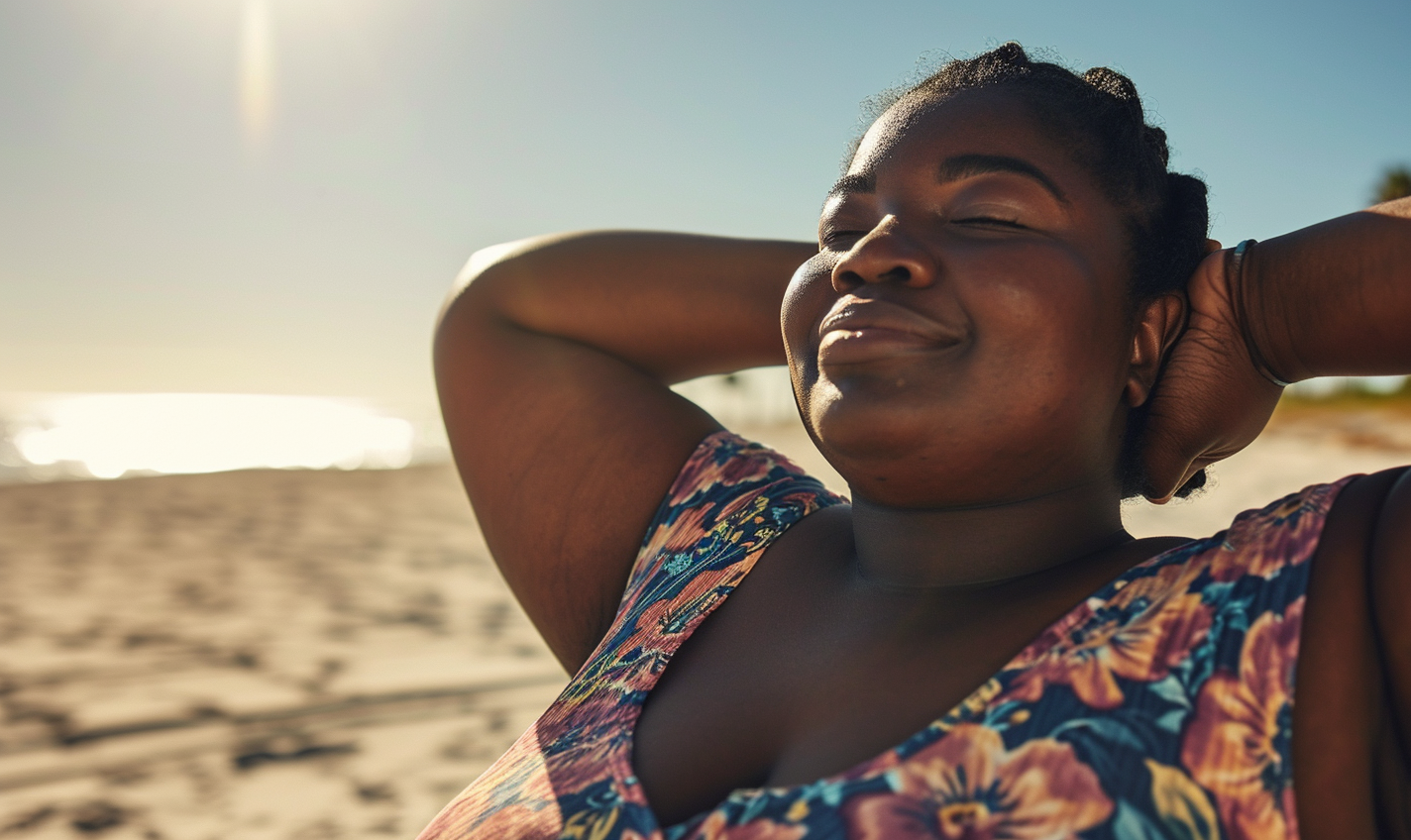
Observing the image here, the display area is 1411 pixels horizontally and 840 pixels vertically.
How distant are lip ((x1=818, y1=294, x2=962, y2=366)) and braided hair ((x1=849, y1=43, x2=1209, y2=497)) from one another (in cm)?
34

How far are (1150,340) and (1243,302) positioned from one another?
5.1 inches

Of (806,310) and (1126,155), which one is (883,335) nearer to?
(806,310)

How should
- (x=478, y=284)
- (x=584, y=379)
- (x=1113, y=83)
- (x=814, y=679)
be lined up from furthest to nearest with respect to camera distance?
1. (x=478, y=284)
2. (x=584, y=379)
3. (x=1113, y=83)
4. (x=814, y=679)

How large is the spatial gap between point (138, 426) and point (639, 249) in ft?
180

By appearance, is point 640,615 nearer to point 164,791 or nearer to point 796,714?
point 796,714

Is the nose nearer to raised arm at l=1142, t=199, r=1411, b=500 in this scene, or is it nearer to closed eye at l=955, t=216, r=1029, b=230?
closed eye at l=955, t=216, r=1029, b=230

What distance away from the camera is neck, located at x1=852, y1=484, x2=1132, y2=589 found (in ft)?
4.27

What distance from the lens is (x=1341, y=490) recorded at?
3.33 ft

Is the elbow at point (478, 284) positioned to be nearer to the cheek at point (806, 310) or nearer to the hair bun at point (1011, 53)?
the cheek at point (806, 310)

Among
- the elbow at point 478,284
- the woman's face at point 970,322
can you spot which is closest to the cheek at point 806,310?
the woman's face at point 970,322

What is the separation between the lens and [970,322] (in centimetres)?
121

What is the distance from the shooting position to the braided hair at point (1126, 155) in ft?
4.45

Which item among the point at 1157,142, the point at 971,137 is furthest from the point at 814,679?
the point at 1157,142

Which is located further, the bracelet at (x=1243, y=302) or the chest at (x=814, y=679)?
the bracelet at (x=1243, y=302)
